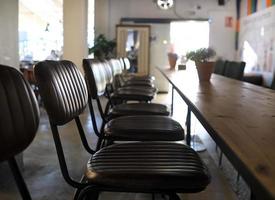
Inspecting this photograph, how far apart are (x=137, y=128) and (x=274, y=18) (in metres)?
6.28

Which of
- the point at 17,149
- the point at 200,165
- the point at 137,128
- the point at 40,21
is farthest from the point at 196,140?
the point at 40,21

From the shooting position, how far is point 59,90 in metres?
1.61

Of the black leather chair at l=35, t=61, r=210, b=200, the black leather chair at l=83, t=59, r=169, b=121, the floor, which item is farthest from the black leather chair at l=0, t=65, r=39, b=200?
the floor

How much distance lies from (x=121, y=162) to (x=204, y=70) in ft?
6.02

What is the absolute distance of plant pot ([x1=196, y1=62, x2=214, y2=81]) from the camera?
3079mm

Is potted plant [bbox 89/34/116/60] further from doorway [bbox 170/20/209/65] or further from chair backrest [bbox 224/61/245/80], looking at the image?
chair backrest [bbox 224/61/245/80]

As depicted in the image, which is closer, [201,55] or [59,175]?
[59,175]

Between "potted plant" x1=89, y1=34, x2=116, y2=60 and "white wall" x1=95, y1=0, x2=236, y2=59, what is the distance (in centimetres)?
52

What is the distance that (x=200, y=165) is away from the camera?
1408 millimetres

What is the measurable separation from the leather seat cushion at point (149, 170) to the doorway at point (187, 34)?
893 centimetres

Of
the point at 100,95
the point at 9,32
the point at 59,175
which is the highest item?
the point at 9,32

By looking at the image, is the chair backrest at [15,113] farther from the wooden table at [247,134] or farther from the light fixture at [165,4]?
the light fixture at [165,4]

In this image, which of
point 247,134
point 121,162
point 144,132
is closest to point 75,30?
point 144,132

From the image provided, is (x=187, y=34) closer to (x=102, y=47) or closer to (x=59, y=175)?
(x=102, y=47)
